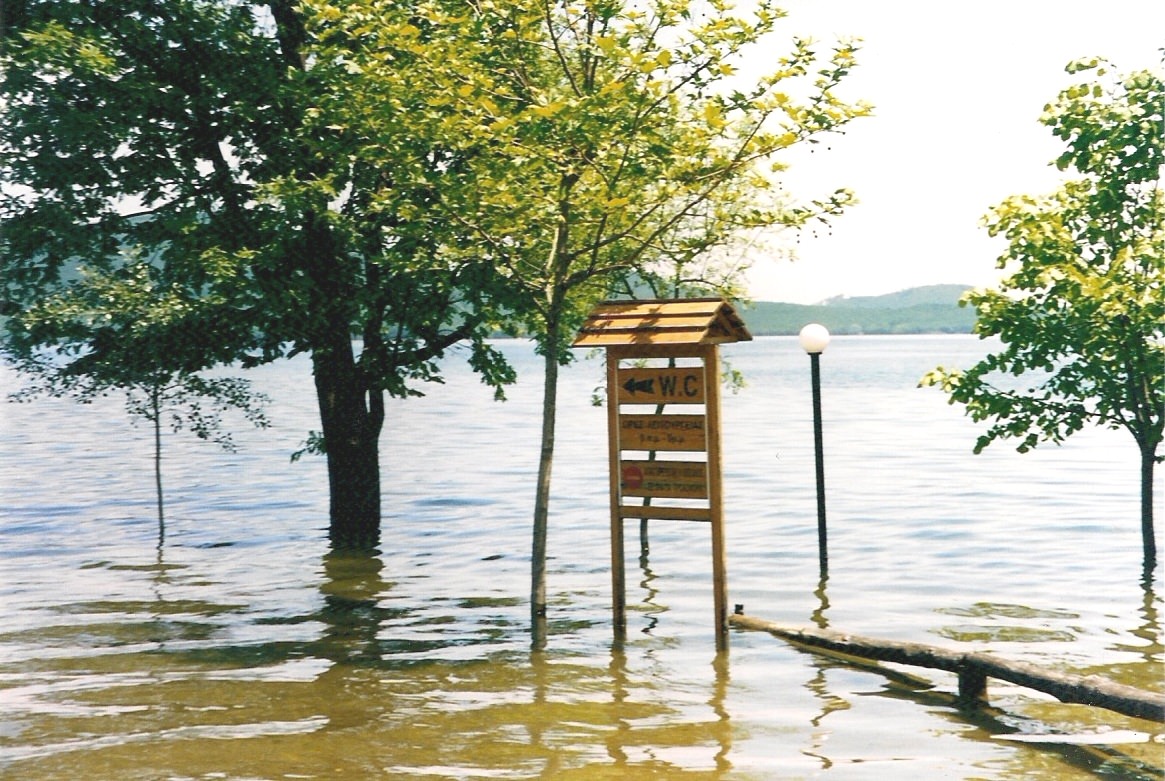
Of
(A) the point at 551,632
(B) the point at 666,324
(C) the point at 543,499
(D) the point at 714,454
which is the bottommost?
(A) the point at 551,632

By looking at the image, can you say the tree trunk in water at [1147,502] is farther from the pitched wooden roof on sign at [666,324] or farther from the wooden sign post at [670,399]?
the pitched wooden roof on sign at [666,324]

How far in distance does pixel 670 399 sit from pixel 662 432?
37 centimetres

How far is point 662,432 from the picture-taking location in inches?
503

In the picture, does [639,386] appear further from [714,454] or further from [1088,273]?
[1088,273]

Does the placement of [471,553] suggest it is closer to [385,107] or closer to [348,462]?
[348,462]

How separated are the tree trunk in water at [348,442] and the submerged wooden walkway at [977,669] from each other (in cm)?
780

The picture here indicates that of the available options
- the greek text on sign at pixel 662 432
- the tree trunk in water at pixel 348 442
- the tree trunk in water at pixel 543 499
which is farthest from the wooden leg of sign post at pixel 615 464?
the tree trunk in water at pixel 348 442

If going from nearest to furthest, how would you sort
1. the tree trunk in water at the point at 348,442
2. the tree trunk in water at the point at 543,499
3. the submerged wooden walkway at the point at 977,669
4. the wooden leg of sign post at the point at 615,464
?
the submerged wooden walkway at the point at 977,669 < the wooden leg of sign post at the point at 615,464 < the tree trunk in water at the point at 543,499 < the tree trunk in water at the point at 348,442

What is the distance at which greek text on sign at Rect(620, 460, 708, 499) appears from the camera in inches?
498

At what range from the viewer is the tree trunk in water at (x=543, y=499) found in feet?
43.4

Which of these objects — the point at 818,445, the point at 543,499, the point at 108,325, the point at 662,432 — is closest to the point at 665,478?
the point at 662,432

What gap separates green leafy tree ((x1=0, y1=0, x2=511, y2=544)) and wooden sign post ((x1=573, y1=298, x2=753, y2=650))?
4.07 metres

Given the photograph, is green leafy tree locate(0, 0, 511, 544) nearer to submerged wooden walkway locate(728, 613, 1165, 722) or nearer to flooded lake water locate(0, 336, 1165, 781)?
flooded lake water locate(0, 336, 1165, 781)

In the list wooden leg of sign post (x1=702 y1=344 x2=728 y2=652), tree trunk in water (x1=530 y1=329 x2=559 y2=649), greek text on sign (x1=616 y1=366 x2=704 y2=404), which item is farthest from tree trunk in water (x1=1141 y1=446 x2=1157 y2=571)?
tree trunk in water (x1=530 y1=329 x2=559 y2=649)
